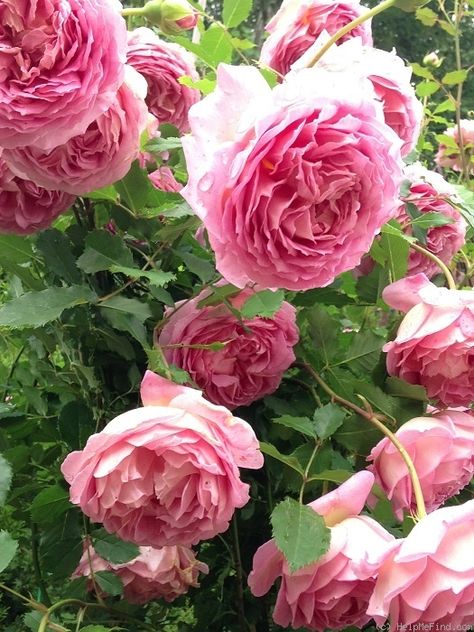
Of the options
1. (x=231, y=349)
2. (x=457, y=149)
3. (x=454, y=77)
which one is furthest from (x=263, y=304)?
(x=457, y=149)

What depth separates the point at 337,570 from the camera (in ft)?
1.45

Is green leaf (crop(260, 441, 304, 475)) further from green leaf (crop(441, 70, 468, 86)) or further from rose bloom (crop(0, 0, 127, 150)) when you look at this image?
green leaf (crop(441, 70, 468, 86))

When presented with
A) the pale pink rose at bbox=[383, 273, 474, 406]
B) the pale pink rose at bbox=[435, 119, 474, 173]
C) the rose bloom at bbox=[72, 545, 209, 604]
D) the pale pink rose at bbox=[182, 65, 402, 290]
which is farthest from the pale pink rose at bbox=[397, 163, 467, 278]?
the pale pink rose at bbox=[435, 119, 474, 173]

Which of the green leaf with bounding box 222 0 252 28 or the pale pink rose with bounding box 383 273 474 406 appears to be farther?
the green leaf with bounding box 222 0 252 28

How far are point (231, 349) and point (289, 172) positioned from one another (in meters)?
0.20

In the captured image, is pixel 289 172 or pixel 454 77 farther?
pixel 454 77

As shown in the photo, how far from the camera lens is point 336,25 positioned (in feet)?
2.18

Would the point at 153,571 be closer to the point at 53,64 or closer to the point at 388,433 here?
the point at 388,433

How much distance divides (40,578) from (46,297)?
331 millimetres

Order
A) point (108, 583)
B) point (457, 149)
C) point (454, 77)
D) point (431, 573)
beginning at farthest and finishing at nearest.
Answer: point (457, 149), point (454, 77), point (108, 583), point (431, 573)

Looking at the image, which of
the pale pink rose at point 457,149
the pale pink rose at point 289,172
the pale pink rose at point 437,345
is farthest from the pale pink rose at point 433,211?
the pale pink rose at point 457,149

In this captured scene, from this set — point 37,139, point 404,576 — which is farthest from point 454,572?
point 37,139

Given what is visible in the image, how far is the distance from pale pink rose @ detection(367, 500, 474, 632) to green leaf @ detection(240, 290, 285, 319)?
6.8 inches

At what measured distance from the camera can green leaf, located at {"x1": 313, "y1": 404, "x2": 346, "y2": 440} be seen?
521 mm
